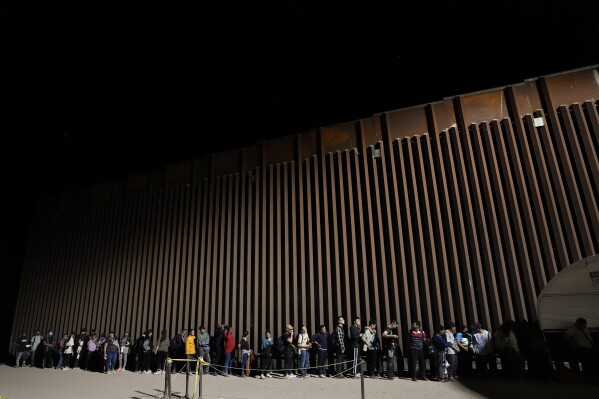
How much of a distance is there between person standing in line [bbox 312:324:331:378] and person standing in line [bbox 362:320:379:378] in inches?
38.9

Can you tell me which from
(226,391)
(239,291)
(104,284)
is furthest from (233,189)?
(226,391)

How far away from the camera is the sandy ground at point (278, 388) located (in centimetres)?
707

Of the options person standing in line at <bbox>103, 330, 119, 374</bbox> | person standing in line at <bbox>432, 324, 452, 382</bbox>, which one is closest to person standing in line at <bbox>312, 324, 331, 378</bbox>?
person standing in line at <bbox>432, 324, 452, 382</bbox>

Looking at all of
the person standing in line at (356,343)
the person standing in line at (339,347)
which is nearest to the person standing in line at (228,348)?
the person standing in line at (339,347)

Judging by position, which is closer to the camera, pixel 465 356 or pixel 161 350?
pixel 465 356

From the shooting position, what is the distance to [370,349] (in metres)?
9.22

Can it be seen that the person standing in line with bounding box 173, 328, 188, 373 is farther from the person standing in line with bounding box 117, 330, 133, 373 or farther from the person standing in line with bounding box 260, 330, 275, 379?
the person standing in line with bounding box 260, 330, 275, 379

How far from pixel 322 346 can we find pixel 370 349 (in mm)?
1185

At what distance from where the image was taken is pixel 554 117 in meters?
9.95

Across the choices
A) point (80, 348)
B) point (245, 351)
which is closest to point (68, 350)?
point (80, 348)

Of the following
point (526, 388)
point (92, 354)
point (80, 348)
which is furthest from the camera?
point (80, 348)

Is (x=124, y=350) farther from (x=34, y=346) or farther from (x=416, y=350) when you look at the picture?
(x=416, y=350)

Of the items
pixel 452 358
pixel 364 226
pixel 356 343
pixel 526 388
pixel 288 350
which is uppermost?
pixel 364 226

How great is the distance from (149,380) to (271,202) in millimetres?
5625
